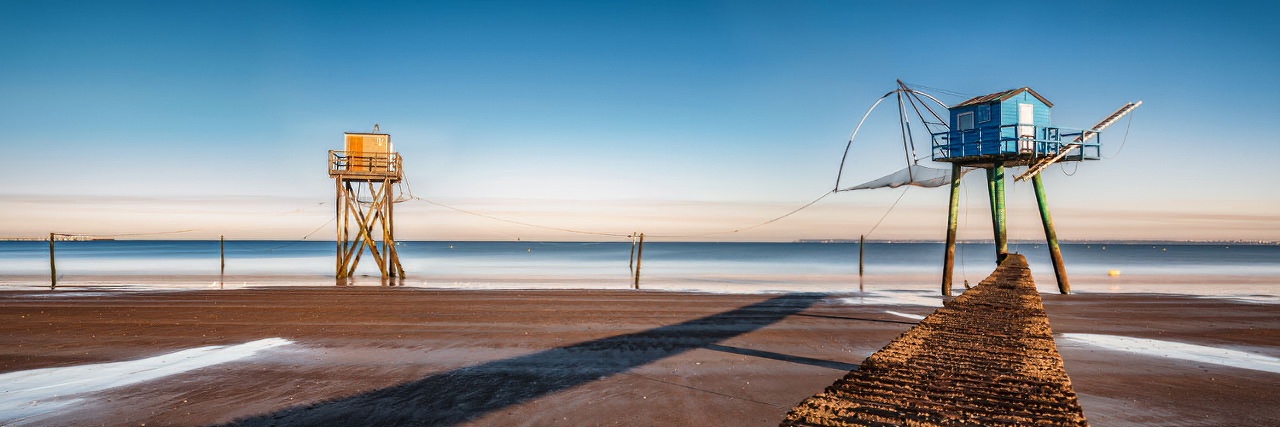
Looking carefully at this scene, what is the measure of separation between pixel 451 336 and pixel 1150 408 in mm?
11262

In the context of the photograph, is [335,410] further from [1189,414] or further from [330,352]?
[1189,414]

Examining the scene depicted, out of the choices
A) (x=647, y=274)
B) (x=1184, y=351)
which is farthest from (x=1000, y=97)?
(x=647, y=274)

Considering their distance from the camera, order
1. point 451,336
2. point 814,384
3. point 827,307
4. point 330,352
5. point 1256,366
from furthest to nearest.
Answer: point 827,307, point 451,336, point 330,352, point 1256,366, point 814,384

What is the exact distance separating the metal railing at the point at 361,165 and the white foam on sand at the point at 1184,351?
2576cm

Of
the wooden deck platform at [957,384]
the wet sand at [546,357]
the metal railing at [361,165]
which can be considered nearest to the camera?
the wooden deck platform at [957,384]

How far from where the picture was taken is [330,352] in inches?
461

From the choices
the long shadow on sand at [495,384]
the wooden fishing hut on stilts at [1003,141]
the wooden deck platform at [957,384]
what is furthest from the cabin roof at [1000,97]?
the wooden deck platform at [957,384]

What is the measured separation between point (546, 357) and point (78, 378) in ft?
21.7

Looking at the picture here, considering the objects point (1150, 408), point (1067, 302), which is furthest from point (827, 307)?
point (1150, 408)

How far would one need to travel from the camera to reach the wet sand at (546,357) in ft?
26.4

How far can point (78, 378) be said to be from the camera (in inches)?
382

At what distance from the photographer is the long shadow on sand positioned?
7.75 m

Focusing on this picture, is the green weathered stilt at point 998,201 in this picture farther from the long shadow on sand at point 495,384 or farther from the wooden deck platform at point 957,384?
the wooden deck platform at point 957,384

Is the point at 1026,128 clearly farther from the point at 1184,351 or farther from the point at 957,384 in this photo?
A: the point at 957,384
